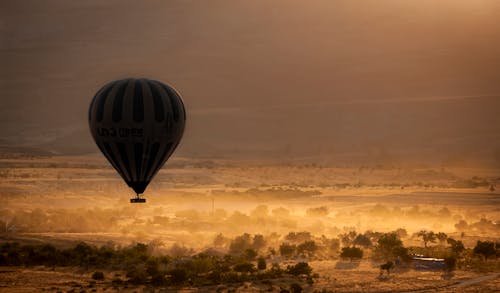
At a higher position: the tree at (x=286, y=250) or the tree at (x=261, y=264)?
the tree at (x=286, y=250)

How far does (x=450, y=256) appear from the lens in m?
37.1

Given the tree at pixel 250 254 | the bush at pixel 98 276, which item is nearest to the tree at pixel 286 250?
the tree at pixel 250 254

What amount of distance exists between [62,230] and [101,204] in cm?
1884

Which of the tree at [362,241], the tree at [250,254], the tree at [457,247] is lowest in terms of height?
the tree at [250,254]

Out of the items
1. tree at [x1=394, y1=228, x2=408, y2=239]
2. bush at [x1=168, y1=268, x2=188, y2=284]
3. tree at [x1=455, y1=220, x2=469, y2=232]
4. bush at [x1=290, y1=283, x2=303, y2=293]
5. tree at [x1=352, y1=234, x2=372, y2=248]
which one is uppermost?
tree at [x1=455, y1=220, x2=469, y2=232]

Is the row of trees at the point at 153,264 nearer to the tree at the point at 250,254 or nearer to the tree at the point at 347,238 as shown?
the tree at the point at 250,254

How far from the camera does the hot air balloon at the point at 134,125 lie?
126 feet

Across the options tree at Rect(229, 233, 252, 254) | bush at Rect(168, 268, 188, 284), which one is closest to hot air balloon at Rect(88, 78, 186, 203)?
tree at Rect(229, 233, 252, 254)

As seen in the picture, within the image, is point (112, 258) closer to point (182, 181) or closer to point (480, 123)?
point (182, 181)

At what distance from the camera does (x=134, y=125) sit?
38.4 meters

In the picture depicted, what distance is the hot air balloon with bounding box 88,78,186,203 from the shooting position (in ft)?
126

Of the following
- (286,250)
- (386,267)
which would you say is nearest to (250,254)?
(286,250)

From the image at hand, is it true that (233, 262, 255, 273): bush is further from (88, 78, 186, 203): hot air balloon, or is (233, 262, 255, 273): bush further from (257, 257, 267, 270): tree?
(88, 78, 186, 203): hot air balloon

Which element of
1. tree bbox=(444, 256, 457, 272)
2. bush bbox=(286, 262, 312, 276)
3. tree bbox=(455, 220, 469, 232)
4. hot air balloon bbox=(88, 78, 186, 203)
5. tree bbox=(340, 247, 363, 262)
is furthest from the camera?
tree bbox=(455, 220, 469, 232)
